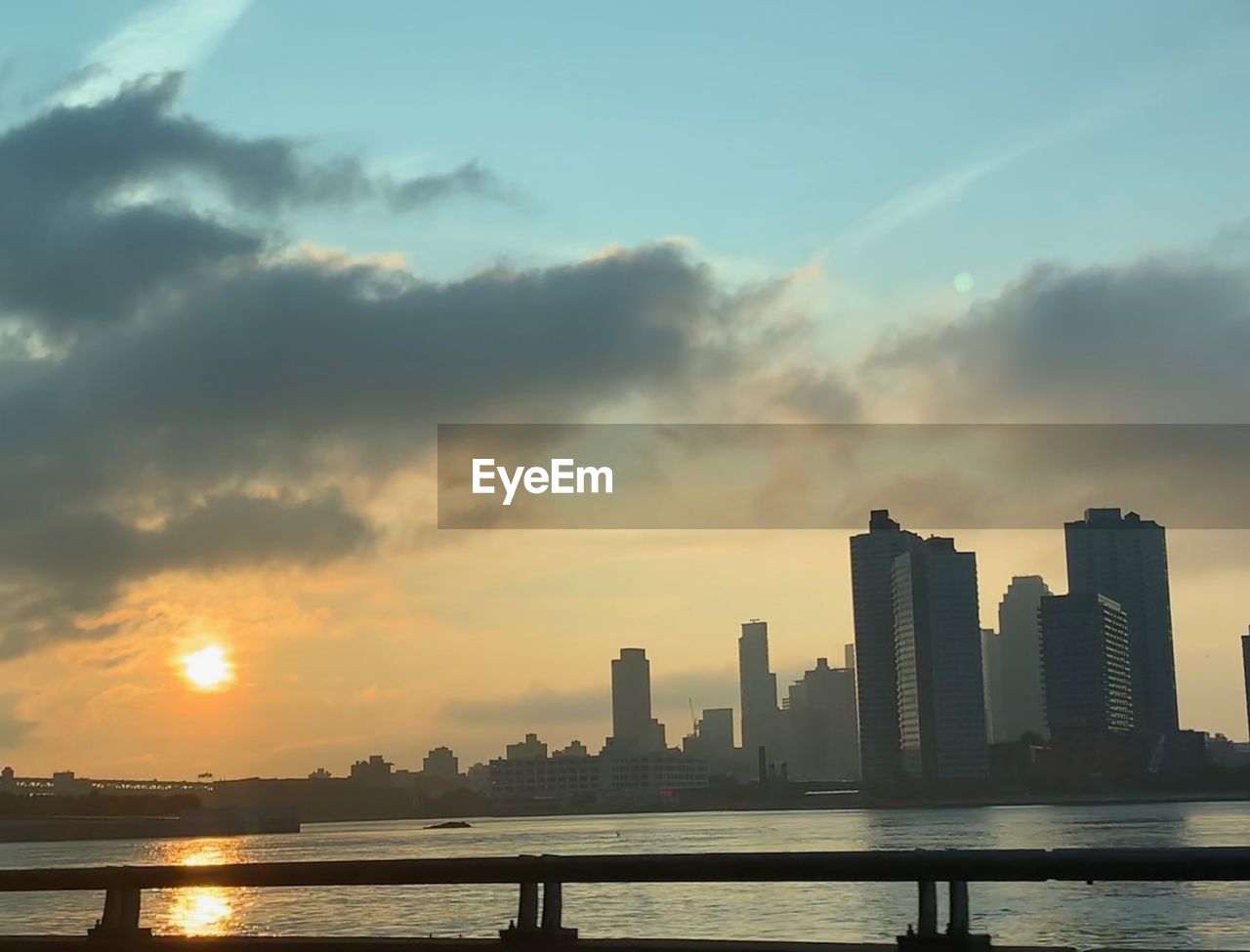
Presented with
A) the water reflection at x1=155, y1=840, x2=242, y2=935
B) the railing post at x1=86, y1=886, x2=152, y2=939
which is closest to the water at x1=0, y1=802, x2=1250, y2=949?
the water reflection at x1=155, y1=840, x2=242, y2=935

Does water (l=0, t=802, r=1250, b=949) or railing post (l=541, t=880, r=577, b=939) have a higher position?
railing post (l=541, t=880, r=577, b=939)

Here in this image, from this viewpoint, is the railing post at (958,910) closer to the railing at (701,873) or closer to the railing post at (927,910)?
the railing at (701,873)

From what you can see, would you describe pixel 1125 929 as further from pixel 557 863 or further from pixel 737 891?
pixel 557 863

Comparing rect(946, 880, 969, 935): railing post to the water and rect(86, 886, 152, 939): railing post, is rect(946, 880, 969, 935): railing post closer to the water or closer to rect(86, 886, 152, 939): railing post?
rect(86, 886, 152, 939): railing post

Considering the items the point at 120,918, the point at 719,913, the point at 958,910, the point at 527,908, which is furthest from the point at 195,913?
the point at 958,910

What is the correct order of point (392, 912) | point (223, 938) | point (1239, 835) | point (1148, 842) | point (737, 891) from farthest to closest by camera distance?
point (1239, 835), point (1148, 842), point (737, 891), point (392, 912), point (223, 938)

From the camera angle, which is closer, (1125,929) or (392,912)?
(1125,929)

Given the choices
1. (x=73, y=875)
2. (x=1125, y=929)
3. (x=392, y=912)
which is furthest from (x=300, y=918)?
(x=73, y=875)
